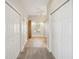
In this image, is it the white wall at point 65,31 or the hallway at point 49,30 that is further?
the hallway at point 49,30

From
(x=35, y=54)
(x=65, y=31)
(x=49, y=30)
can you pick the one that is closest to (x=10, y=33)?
(x=65, y=31)

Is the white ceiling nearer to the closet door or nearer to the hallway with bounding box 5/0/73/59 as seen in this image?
the hallway with bounding box 5/0/73/59

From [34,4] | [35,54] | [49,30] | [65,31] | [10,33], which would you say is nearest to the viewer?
[65,31]

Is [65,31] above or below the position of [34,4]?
below

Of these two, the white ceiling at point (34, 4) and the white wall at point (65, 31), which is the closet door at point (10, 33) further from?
the white ceiling at point (34, 4)

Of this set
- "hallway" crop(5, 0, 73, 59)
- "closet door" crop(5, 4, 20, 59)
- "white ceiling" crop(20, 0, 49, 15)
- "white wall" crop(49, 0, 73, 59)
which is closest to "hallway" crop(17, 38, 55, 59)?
"hallway" crop(5, 0, 73, 59)

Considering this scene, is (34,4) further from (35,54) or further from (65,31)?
(65,31)

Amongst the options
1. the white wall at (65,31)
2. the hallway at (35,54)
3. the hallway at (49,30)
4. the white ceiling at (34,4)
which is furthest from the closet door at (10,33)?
the white ceiling at (34,4)

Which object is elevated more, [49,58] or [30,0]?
[30,0]

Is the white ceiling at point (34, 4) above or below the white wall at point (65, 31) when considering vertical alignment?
above
